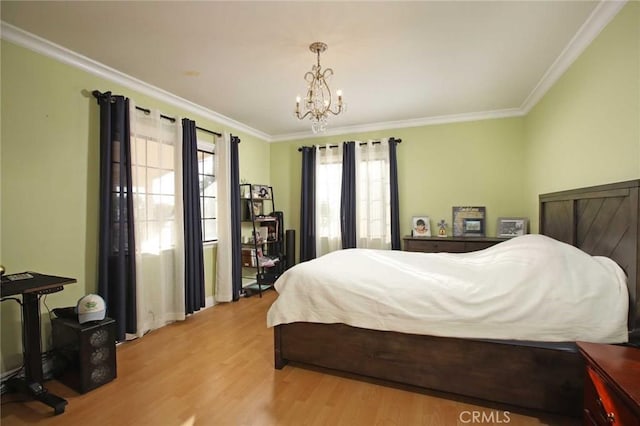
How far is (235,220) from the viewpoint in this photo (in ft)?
13.6

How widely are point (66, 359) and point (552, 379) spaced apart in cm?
325

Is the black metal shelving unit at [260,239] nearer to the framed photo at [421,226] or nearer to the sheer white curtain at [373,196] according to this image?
the sheer white curtain at [373,196]

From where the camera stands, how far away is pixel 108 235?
2.63 meters

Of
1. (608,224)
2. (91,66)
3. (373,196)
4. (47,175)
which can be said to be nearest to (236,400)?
(47,175)

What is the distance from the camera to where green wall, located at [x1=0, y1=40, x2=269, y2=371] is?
212 cm

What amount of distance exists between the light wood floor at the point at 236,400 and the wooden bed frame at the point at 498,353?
0.31 feet

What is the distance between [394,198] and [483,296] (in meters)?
2.58

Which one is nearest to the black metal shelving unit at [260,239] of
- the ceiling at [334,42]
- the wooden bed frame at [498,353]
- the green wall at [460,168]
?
the ceiling at [334,42]

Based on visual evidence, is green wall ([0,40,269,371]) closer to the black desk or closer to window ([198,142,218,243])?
the black desk

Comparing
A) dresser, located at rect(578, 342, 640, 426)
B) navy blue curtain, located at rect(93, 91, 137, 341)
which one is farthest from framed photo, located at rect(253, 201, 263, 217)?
dresser, located at rect(578, 342, 640, 426)

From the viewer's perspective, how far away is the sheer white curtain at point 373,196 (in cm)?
439

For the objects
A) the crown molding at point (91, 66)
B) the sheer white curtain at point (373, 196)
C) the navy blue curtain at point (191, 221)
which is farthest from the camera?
the sheer white curtain at point (373, 196)

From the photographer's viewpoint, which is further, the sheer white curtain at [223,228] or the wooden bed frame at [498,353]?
the sheer white curtain at [223,228]

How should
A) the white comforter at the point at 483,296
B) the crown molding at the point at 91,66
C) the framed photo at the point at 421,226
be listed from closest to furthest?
1. the white comforter at the point at 483,296
2. the crown molding at the point at 91,66
3. the framed photo at the point at 421,226
